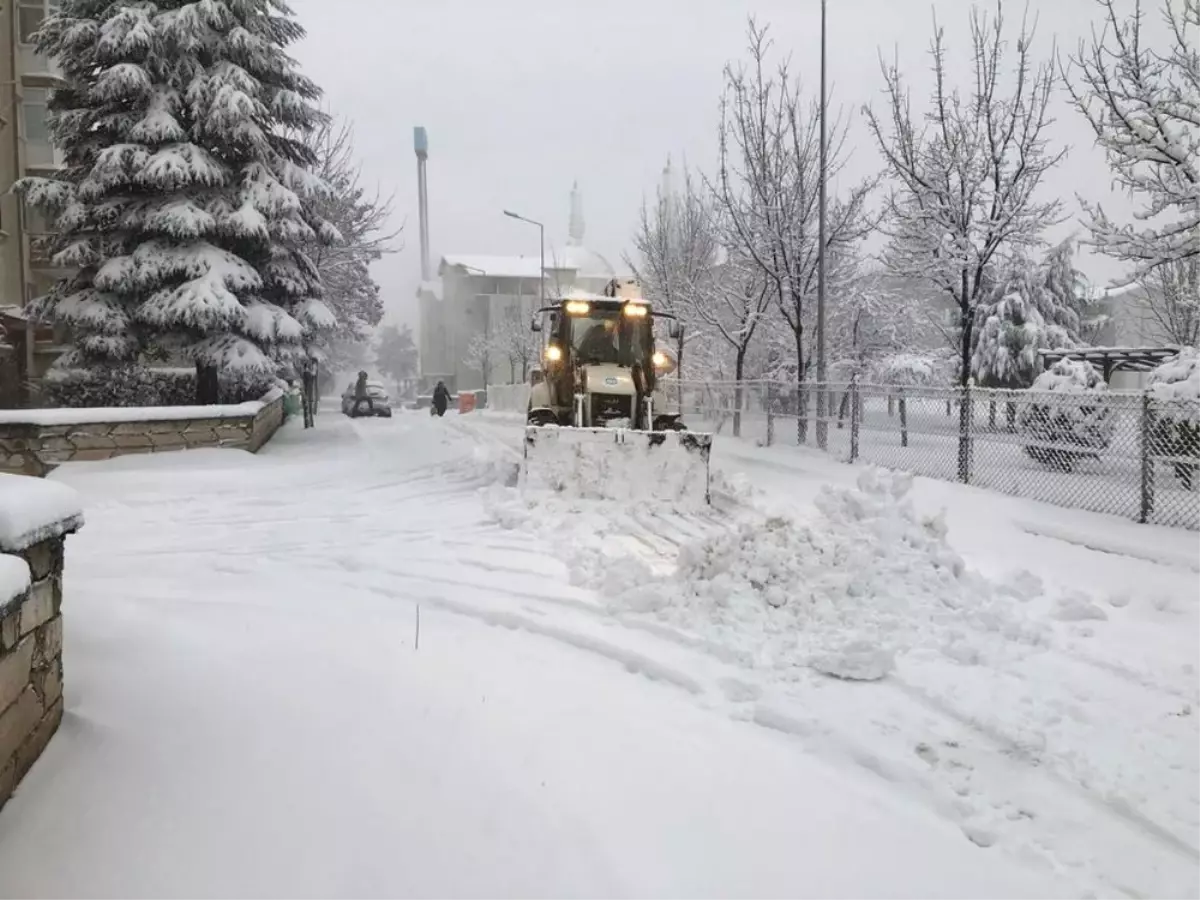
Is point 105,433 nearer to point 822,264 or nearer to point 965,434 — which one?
point 965,434

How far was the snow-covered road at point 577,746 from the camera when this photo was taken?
114 inches

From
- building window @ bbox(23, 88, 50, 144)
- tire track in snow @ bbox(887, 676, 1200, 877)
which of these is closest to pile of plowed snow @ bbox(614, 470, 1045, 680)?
tire track in snow @ bbox(887, 676, 1200, 877)

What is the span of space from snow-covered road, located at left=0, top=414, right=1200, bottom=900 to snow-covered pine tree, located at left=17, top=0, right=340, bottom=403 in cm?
849

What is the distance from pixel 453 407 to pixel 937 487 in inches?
1858

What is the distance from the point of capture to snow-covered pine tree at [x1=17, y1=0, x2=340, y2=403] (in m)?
13.8

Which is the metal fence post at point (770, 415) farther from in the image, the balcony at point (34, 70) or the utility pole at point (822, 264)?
the balcony at point (34, 70)

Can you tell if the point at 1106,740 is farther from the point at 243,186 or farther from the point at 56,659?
the point at 243,186

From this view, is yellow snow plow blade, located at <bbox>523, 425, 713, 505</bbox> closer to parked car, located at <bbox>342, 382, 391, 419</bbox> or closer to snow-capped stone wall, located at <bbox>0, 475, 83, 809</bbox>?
snow-capped stone wall, located at <bbox>0, 475, 83, 809</bbox>

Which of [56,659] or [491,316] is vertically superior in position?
[491,316]

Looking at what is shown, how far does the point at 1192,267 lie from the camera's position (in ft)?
73.0

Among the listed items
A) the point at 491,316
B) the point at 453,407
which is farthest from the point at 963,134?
the point at 491,316

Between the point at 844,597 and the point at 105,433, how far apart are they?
10.6m

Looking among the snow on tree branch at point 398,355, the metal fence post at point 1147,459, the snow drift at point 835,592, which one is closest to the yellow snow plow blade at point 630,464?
the snow drift at point 835,592

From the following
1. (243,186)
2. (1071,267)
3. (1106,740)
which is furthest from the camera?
(1071,267)
